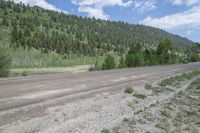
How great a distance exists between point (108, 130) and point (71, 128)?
3.34ft

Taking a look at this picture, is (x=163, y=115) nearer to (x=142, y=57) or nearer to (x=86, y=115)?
(x=86, y=115)

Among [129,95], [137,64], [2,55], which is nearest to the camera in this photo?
[129,95]

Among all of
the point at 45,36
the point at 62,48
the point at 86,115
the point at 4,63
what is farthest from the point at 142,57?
the point at 45,36

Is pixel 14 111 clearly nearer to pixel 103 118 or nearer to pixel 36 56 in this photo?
pixel 103 118

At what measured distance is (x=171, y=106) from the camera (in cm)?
1262

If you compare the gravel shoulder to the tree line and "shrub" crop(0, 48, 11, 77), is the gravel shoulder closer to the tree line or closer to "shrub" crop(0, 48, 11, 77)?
"shrub" crop(0, 48, 11, 77)

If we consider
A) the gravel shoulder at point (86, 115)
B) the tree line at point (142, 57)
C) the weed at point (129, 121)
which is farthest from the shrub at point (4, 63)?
the tree line at point (142, 57)

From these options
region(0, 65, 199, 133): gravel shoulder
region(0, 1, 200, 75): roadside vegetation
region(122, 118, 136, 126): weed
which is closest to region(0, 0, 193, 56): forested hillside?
region(0, 1, 200, 75): roadside vegetation

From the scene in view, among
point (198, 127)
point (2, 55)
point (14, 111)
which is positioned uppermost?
point (2, 55)

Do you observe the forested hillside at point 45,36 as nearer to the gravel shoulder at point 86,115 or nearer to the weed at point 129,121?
the gravel shoulder at point 86,115

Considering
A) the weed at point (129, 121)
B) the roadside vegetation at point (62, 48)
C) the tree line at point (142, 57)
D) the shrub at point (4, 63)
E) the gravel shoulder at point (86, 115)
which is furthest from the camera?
the roadside vegetation at point (62, 48)

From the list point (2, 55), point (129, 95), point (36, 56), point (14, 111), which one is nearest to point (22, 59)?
point (36, 56)

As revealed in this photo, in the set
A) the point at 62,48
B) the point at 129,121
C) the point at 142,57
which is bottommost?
the point at 129,121

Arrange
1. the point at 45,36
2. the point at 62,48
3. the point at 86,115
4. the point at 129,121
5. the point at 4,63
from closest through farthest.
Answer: the point at 129,121 → the point at 86,115 → the point at 4,63 → the point at 62,48 → the point at 45,36
